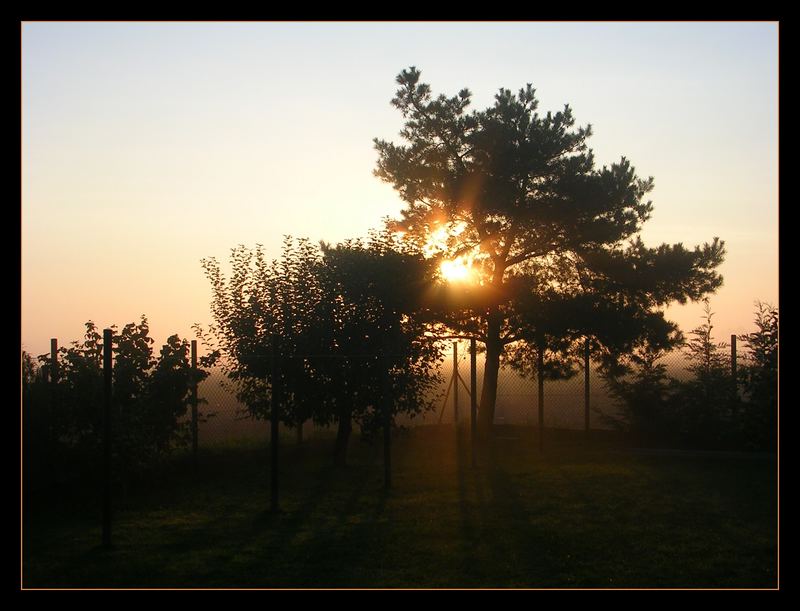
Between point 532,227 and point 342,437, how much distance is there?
888 cm

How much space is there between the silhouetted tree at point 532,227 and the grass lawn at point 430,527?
6.19 metres

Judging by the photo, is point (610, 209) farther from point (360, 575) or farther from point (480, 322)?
point (360, 575)


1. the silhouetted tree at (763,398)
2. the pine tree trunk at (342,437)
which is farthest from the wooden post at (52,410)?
the silhouetted tree at (763,398)

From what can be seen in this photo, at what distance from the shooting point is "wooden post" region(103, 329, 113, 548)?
9242 millimetres

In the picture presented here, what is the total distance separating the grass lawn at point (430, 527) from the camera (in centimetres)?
813

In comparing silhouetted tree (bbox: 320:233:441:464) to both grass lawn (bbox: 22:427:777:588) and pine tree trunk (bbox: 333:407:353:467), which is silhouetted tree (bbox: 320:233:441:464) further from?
grass lawn (bbox: 22:427:777:588)

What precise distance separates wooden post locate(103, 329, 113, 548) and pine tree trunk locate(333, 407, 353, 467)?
719 cm

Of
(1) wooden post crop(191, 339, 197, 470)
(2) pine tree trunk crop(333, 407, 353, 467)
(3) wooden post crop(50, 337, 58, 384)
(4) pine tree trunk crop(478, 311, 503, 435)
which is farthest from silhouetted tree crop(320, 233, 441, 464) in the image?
(4) pine tree trunk crop(478, 311, 503, 435)

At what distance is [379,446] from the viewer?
65.1 ft

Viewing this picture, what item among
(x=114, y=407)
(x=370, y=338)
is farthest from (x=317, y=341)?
(x=114, y=407)

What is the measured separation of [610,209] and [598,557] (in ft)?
50.4

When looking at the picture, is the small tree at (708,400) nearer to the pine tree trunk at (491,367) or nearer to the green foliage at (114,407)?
the pine tree trunk at (491,367)

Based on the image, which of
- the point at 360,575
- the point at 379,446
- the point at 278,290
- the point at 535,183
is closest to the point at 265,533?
the point at 360,575

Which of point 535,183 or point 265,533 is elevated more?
point 535,183
